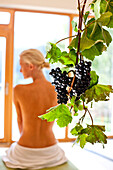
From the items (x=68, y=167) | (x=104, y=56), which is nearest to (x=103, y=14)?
(x=68, y=167)

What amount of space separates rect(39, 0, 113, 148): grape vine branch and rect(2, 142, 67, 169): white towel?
281 cm

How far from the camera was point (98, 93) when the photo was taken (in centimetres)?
36

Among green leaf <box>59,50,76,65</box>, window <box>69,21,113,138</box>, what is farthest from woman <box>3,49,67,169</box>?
green leaf <box>59,50,76,65</box>

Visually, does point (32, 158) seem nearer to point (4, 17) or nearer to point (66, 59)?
point (4, 17)

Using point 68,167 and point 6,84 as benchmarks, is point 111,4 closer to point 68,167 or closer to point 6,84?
point 68,167

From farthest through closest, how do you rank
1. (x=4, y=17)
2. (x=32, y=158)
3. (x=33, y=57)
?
(x=4, y=17)
(x=32, y=158)
(x=33, y=57)

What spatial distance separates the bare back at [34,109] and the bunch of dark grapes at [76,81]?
8.85 ft

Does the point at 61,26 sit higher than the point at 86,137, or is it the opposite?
the point at 61,26

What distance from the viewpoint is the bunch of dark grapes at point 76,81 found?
0.34 metres

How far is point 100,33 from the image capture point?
33 cm

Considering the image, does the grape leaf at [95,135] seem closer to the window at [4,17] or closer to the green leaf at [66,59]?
the green leaf at [66,59]

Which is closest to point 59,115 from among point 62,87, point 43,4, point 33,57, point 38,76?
point 62,87

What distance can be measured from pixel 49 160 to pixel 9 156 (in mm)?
462

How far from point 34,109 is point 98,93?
2744 millimetres
